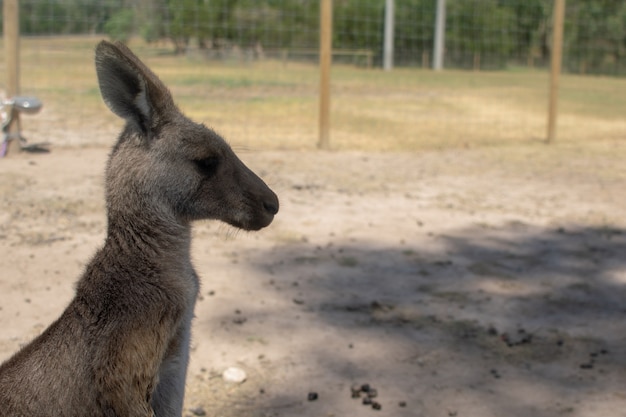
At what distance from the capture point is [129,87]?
2.75 meters

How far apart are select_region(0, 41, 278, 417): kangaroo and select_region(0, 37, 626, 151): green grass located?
732 cm

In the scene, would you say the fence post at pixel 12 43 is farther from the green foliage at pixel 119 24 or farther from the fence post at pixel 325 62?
the fence post at pixel 325 62

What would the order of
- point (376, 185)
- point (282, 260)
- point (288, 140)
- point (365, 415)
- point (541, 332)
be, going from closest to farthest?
point (365, 415) < point (541, 332) < point (282, 260) < point (376, 185) < point (288, 140)

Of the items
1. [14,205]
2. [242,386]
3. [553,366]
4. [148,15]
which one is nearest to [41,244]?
[14,205]

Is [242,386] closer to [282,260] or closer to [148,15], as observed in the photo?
[282,260]

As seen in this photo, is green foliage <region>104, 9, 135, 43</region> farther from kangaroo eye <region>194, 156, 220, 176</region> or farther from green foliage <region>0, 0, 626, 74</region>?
kangaroo eye <region>194, 156, 220, 176</region>

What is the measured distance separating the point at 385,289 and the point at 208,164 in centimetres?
296

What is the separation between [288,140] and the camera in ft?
39.4

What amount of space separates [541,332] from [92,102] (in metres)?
12.9

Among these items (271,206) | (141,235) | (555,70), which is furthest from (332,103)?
(141,235)

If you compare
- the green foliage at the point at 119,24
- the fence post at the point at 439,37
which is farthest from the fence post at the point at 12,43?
the fence post at the point at 439,37

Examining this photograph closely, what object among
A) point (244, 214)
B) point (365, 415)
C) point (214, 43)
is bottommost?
point (365, 415)

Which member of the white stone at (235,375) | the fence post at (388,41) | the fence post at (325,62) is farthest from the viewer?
the fence post at (388,41)

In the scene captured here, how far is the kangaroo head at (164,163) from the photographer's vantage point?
274 centimetres
